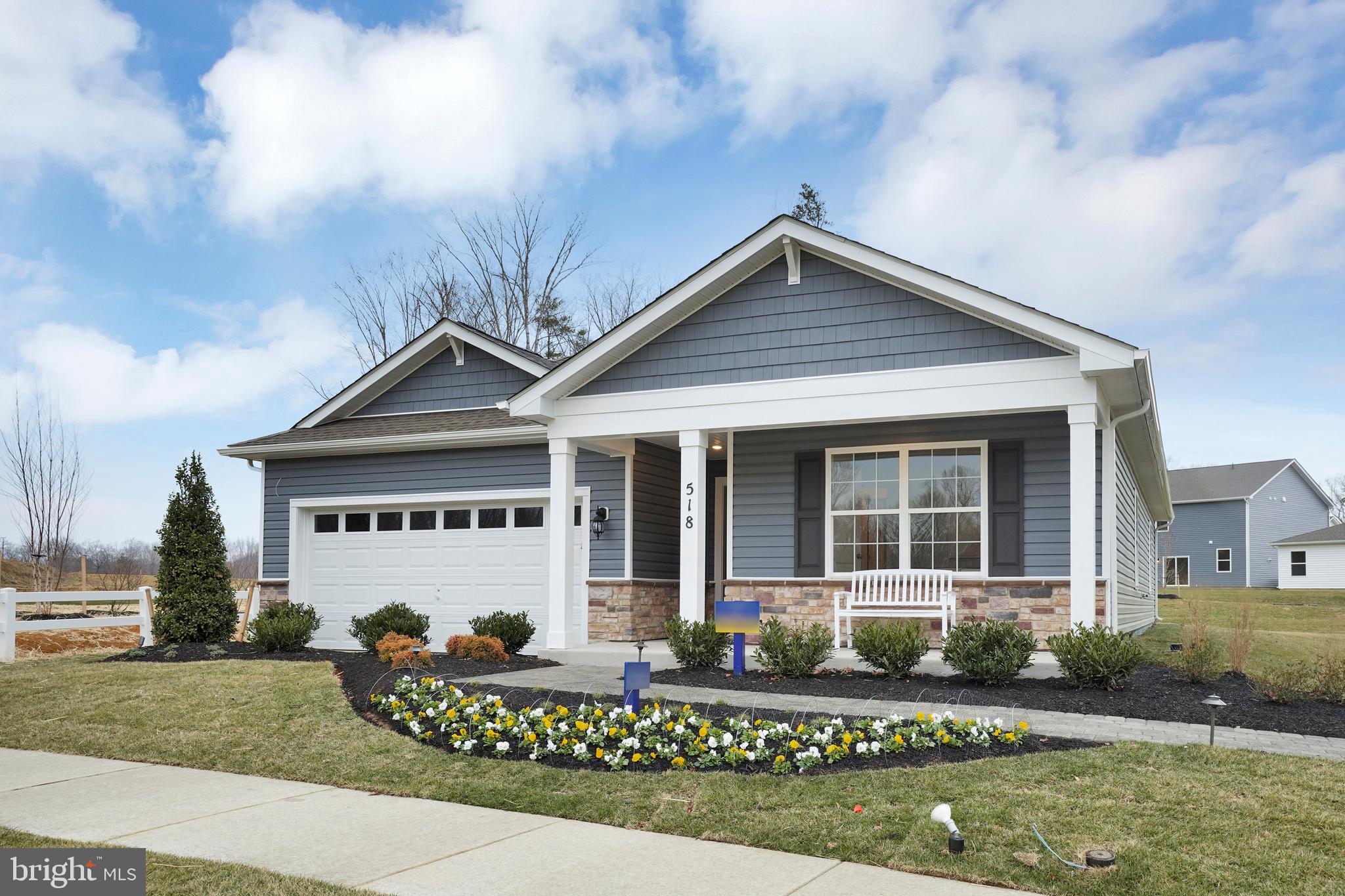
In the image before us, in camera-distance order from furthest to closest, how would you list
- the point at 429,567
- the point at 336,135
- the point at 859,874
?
the point at 336,135 < the point at 429,567 < the point at 859,874

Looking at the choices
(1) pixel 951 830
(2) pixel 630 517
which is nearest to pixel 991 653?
(1) pixel 951 830

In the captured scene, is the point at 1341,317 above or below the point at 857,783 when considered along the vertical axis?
above

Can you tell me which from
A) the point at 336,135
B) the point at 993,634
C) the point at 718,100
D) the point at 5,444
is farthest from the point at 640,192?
the point at 993,634

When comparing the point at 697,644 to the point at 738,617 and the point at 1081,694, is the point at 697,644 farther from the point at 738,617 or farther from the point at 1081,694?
the point at 1081,694

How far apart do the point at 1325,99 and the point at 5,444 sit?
25192mm

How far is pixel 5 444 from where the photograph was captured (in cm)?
2056

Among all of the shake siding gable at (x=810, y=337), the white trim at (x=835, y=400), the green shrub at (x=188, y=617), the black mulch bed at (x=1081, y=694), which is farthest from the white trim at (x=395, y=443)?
the black mulch bed at (x=1081, y=694)

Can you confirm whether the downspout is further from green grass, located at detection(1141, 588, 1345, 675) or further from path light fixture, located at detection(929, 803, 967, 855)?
path light fixture, located at detection(929, 803, 967, 855)

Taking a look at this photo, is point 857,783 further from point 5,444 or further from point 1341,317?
point 1341,317

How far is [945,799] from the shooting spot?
5074 mm

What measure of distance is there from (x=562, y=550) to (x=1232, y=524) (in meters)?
34.9

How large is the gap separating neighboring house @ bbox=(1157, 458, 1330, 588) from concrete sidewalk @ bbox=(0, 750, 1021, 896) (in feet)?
122

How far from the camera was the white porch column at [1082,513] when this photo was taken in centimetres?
946

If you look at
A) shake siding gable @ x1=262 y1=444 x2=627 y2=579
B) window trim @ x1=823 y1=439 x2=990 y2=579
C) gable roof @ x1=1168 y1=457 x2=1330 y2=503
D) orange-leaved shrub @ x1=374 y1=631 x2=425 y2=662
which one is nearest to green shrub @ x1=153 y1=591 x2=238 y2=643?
shake siding gable @ x1=262 y1=444 x2=627 y2=579
